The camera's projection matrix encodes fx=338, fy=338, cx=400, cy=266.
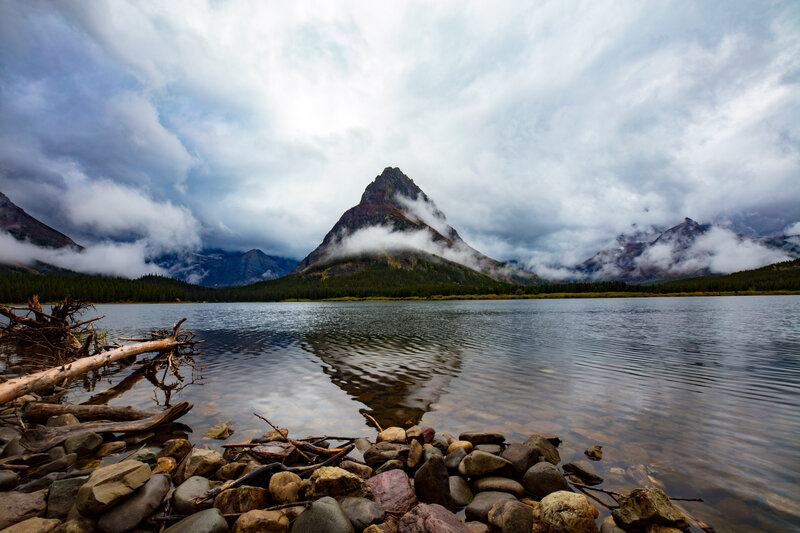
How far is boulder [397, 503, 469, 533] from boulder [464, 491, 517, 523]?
1.07 m

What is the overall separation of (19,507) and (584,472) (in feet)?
48.5

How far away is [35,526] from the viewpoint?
737cm

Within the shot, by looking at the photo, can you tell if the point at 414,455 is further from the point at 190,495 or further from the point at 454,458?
the point at 190,495

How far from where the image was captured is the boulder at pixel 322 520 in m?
7.30

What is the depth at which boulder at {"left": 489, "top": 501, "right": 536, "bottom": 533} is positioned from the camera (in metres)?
7.60

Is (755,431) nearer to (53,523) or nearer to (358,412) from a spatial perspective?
(358,412)

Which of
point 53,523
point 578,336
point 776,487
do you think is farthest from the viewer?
point 578,336

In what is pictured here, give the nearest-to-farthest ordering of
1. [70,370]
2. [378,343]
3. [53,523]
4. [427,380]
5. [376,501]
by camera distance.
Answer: [53,523]
[376,501]
[70,370]
[427,380]
[378,343]

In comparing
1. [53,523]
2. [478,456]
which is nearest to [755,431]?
[478,456]

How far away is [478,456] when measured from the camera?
10219 millimetres

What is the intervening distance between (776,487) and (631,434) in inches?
163

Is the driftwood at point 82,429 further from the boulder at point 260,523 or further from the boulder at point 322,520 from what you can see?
the boulder at point 322,520

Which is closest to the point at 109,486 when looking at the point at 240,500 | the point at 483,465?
the point at 240,500

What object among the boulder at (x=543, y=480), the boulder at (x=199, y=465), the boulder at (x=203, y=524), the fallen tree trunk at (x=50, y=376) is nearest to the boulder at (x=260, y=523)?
the boulder at (x=203, y=524)
